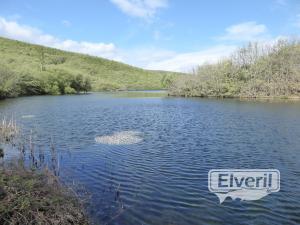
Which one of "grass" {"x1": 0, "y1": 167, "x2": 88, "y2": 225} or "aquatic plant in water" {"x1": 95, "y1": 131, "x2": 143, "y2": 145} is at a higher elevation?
"grass" {"x1": 0, "y1": 167, "x2": 88, "y2": 225}

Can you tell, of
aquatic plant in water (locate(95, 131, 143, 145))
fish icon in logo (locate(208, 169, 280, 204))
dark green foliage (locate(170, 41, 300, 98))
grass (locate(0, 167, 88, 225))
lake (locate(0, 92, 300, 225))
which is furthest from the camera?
dark green foliage (locate(170, 41, 300, 98))

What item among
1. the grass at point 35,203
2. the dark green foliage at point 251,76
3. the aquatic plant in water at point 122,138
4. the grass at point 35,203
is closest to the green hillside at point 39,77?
the dark green foliage at point 251,76

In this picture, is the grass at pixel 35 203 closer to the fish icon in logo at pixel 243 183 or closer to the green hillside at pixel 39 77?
the fish icon in logo at pixel 243 183

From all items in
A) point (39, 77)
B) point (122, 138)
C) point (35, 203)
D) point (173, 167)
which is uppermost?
point (39, 77)

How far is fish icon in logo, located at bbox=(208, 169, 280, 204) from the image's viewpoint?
12.0 metres

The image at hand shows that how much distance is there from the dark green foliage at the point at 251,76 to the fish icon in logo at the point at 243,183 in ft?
234

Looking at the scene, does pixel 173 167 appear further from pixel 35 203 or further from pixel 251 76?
pixel 251 76

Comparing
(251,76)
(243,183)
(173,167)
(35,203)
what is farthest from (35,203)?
(251,76)

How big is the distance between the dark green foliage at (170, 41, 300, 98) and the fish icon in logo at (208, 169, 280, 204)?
71361mm

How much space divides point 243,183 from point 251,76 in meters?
81.1

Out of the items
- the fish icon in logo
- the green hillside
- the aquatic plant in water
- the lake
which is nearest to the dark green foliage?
the green hillside

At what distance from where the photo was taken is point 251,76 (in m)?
88.9

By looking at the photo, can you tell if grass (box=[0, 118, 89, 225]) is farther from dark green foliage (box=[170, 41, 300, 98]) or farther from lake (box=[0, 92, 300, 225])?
dark green foliage (box=[170, 41, 300, 98])

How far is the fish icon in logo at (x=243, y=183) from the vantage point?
12008 mm
